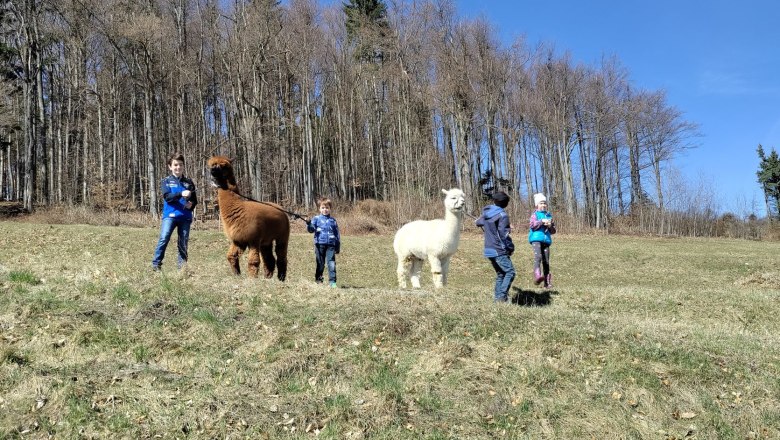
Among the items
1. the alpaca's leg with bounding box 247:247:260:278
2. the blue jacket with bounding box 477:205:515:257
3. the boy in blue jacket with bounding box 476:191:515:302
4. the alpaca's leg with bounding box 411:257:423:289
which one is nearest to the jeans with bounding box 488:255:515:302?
the boy in blue jacket with bounding box 476:191:515:302

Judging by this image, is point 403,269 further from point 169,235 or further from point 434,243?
point 169,235

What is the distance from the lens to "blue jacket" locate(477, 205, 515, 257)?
767cm

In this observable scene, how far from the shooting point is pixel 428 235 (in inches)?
339

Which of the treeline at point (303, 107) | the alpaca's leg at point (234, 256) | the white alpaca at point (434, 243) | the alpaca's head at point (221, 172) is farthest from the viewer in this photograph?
the treeline at point (303, 107)

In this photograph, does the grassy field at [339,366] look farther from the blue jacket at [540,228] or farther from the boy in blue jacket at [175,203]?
the blue jacket at [540,228]

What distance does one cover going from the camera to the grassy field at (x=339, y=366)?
4.12m

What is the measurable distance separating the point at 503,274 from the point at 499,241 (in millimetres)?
562

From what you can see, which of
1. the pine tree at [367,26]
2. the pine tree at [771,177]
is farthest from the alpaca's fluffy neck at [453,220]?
the pine tree at [771,177]

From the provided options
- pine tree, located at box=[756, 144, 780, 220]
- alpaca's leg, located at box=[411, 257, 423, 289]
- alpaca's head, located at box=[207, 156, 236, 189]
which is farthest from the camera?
pine tree, located at box=[756, 144, 780, 220]

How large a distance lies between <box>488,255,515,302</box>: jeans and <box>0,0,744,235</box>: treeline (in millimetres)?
21705

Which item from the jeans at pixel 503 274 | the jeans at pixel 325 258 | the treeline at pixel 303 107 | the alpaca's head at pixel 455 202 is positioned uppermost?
the treeline at pixel 303 107

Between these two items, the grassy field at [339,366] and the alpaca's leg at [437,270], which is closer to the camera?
the grassy field at [339,366]

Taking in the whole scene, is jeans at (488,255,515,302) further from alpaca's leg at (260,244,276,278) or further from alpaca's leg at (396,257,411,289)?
alpaca's leg at (260,244,276,278)

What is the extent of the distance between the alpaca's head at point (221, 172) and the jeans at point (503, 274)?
418 cm
